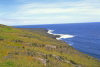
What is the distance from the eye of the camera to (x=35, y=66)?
13.5 metres

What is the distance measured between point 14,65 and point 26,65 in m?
1.15

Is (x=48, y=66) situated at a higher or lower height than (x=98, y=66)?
higher

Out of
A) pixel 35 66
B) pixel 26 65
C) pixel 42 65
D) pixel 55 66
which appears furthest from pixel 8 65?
pixel 55 66

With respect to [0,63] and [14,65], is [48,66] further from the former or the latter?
[0,63]

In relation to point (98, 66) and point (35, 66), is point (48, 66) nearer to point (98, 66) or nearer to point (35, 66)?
point (35, 66)

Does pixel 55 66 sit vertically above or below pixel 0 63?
below

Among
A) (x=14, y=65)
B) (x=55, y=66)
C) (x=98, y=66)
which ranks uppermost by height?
(x=14, y=65)

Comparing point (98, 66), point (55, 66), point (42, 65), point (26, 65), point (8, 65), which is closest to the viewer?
point (8, 65)

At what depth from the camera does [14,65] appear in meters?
12.5

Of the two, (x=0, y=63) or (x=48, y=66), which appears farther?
(x=48, y=66)

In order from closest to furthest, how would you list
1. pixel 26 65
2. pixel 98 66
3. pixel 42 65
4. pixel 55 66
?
1. pixel 26 65
2. pixel 42 65
3. pixel 55 66
4. pixel 98 66

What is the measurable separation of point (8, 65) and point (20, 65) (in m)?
1.10

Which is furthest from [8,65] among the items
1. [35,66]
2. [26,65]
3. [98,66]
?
[98,66]

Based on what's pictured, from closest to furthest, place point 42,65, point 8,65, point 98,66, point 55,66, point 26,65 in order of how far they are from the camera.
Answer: point 8,65 < point 26,65 < point 42,65 < point 55,66 < point 98,66
